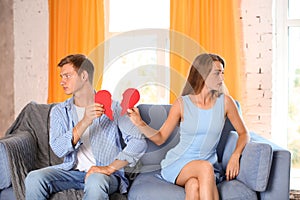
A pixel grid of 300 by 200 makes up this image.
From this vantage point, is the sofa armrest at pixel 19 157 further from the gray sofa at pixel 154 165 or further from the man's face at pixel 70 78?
the man's face at pixel 70 78

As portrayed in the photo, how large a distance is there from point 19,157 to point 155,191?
0.81 meters

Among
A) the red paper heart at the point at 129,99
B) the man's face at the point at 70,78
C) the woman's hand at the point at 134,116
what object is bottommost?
the woman's hand at the point at 134,116

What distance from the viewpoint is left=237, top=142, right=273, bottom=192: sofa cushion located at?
7.69 feet

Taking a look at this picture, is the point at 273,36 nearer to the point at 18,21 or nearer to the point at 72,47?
the point at 72,47

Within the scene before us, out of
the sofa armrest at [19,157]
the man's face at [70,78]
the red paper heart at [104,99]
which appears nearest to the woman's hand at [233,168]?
the red paper heart at [104,99]

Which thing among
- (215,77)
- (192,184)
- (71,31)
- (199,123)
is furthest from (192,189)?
(71,31)

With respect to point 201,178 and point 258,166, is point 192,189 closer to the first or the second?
point 201,178

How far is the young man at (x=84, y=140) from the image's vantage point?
2416 mm

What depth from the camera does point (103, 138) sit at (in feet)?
8.40

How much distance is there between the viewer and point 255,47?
3.82 m

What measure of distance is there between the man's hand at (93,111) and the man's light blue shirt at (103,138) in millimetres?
153

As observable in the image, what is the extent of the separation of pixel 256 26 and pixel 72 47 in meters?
1.56

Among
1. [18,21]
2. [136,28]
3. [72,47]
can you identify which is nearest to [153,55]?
[136,28]

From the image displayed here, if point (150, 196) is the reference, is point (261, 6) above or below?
above
